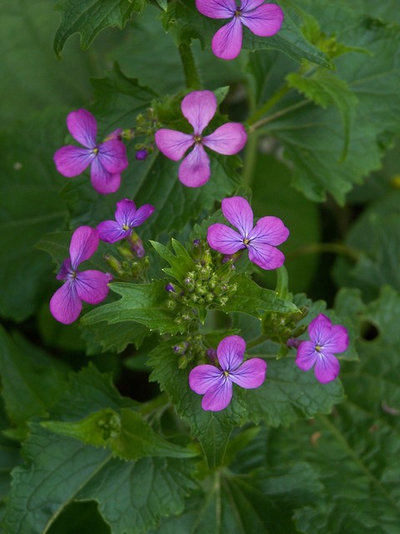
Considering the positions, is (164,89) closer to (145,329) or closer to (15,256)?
(15,256)

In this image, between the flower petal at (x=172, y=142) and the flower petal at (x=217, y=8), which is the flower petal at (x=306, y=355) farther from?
the flower petal at (x=217, y=8)

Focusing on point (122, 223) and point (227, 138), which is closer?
point (122, 223)

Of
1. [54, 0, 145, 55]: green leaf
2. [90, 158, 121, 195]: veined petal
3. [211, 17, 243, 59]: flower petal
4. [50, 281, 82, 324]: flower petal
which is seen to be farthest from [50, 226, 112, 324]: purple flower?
[211, 17, 243, 59]: flower petal

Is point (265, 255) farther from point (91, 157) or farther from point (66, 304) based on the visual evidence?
point (91, 157)

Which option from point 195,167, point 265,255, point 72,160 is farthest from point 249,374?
point 72,160

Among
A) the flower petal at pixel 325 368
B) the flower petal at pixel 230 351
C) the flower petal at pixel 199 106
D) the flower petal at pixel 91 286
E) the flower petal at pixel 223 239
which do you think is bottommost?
the flower petal at pixel 325 368

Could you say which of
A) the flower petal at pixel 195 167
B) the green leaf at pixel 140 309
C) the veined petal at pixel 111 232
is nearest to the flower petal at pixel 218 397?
the green leaf at pixel 140 309
